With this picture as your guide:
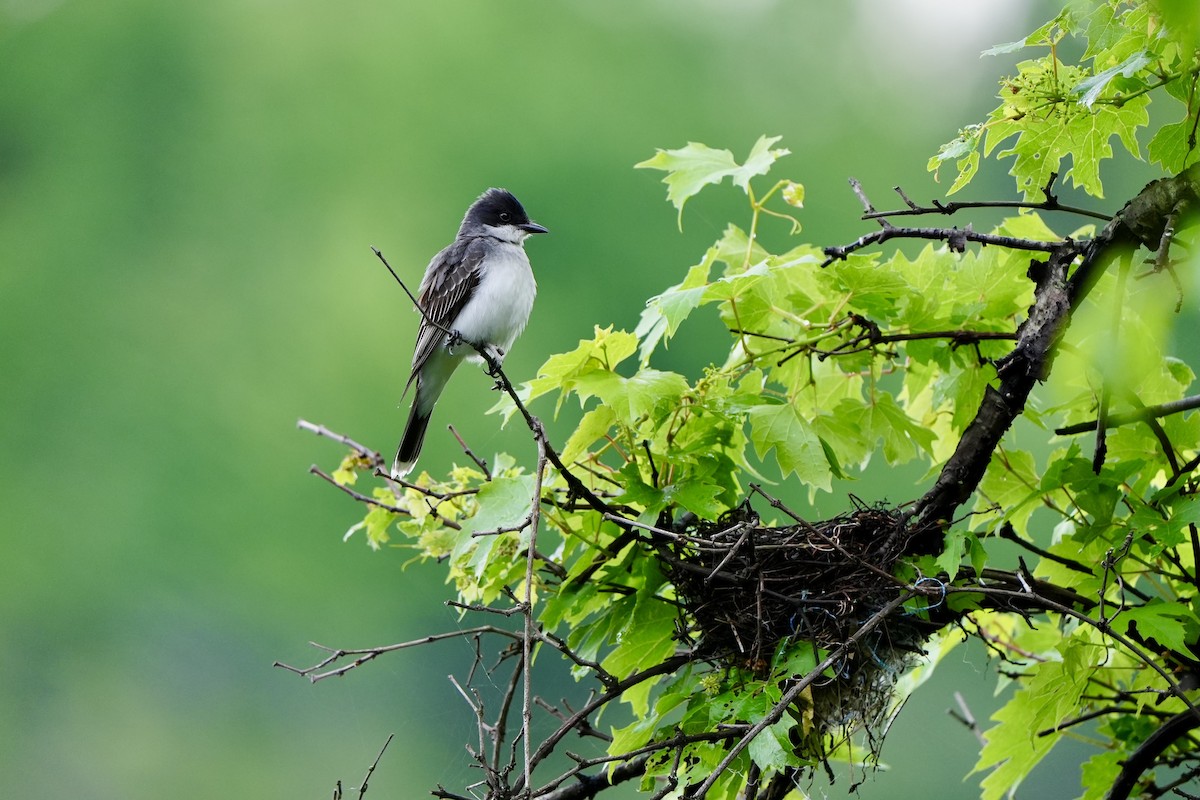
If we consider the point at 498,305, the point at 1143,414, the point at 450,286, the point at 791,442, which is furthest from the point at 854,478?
the point at 450,286

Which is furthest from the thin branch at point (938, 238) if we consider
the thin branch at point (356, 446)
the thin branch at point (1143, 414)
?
the thin branch at point (356, 446)

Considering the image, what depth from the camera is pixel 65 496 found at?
32.5ft

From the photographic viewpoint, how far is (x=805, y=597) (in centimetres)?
→ 158

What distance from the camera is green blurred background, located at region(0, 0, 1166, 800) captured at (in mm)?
8578

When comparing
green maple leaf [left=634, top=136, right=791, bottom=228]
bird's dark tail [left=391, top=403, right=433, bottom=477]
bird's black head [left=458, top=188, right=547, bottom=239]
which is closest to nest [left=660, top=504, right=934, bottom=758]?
green maple leaf [left=634, top=136, right=791, bottom=228]

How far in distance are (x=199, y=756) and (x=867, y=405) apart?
26.4 ft

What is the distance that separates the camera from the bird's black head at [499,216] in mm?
3203

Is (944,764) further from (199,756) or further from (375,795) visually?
(199,756)

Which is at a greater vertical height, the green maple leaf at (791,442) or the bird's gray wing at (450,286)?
the bird's gray wing at (450,286)

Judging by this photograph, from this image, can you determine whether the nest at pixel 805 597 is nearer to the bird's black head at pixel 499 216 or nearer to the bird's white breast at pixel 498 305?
the bird's white breast at pixel 498 305

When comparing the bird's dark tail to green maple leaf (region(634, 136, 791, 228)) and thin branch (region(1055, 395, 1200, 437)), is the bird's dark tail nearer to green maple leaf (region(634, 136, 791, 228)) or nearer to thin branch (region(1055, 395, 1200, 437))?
green maple leaf (region(634, 136, 791, 228))

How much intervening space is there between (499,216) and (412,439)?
70 centimetres

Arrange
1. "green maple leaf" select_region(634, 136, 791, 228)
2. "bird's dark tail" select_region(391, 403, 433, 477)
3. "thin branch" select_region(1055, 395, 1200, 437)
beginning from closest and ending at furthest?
"thin branch" select_region(1055, 395, 1200, 437), "green maple leaf" select_region(634, 136, 791, 228), "bird's dark tail" select_region(391, 403, 433, 477)

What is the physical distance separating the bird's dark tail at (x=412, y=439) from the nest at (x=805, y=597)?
4.45ft
